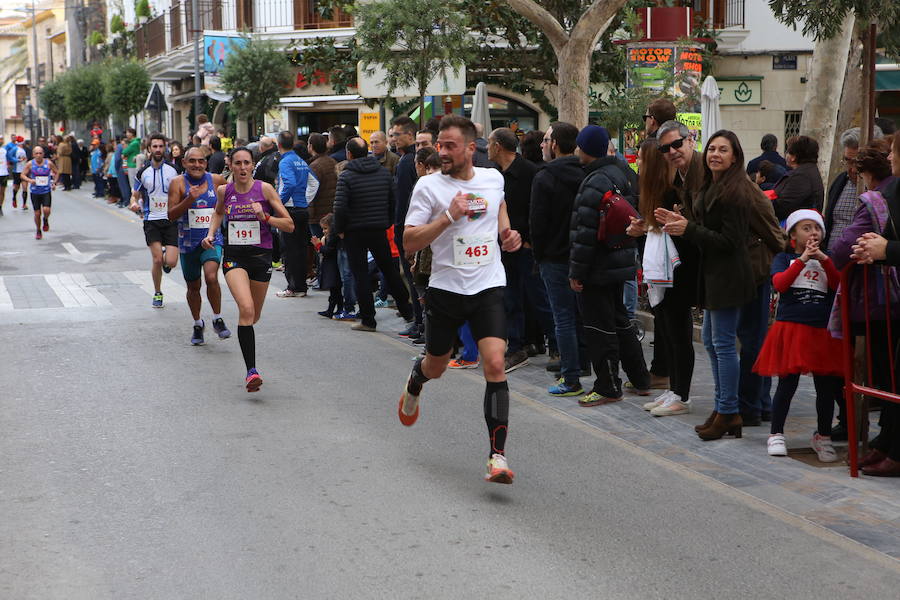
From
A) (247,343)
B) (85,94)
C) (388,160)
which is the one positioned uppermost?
(85,94)

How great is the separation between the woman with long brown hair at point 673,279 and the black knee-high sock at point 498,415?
1.95 m

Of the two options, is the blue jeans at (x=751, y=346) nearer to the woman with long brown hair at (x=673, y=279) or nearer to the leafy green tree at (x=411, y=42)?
the woman with long brown hair at (x=673, y=279)

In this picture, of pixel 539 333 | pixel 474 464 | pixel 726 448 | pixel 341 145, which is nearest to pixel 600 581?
pixel 474 464

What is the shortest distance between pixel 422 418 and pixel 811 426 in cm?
257

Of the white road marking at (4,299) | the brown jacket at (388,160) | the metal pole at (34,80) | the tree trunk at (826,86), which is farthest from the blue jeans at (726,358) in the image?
the metal pole at (34,80)

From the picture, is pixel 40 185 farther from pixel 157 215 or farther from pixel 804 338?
pixel 804 338

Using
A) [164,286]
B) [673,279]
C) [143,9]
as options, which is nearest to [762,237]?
[673,279]

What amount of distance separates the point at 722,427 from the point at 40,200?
61.5ft

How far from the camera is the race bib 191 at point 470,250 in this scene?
21.3 feet

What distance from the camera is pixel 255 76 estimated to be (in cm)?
2806

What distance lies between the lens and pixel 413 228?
645 centimetres

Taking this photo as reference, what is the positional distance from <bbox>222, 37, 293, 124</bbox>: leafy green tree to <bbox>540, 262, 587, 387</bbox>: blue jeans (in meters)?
20.2

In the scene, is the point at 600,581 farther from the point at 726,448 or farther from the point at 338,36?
the point at 338,36

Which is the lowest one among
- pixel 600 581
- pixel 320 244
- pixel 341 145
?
pixel 600 581
